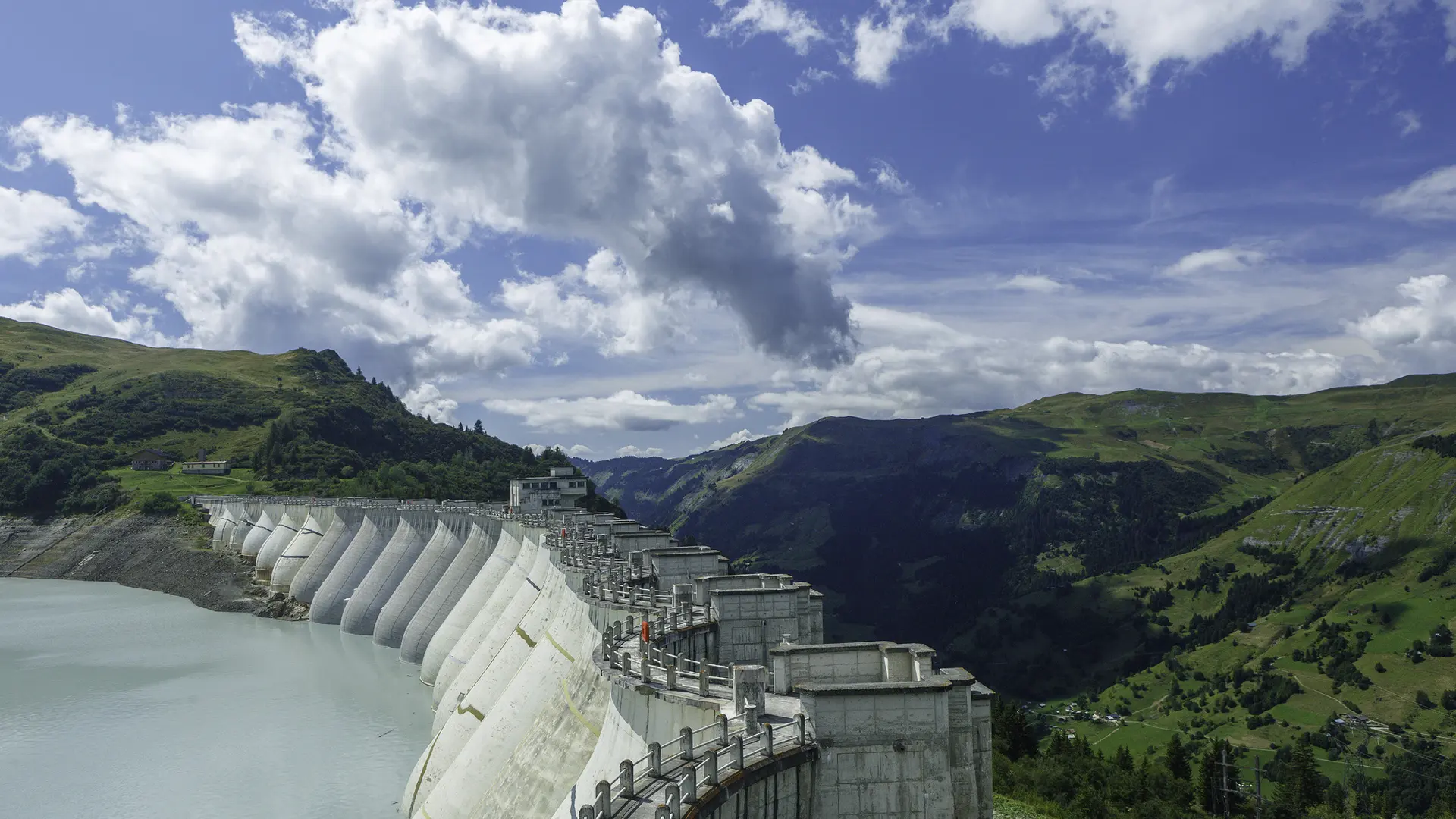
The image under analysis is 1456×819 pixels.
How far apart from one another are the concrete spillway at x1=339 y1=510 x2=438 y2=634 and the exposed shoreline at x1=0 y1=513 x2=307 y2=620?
23.8m

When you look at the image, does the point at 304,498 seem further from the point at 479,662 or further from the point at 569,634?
the point at 569,634

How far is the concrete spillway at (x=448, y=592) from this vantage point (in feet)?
228

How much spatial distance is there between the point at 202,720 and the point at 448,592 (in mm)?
Result: 18828

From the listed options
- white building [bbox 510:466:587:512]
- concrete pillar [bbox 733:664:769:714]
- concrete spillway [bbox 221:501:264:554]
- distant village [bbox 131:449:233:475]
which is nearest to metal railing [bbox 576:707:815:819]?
concrete pillar [bbox 733:664:769:714]

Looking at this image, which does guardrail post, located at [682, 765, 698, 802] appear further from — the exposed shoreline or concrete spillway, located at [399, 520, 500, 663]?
the exposed shoreline

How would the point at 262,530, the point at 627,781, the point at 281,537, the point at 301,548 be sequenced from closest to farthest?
the point at 627,781 → the point at 301,548 → the point at 281,537 → the point at 262,530

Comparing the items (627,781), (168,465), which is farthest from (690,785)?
(168,465)

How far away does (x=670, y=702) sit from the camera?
1928cm

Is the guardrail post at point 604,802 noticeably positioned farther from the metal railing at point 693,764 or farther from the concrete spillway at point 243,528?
the concrete spillway at point 243,528

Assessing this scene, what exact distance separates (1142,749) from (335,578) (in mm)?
130858

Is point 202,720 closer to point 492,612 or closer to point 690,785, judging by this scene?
point 492,612

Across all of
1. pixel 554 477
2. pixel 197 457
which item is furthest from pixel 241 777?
pixel 197 457

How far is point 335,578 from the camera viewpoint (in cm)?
9144

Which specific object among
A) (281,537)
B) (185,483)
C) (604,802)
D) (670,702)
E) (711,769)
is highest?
(185,483)
